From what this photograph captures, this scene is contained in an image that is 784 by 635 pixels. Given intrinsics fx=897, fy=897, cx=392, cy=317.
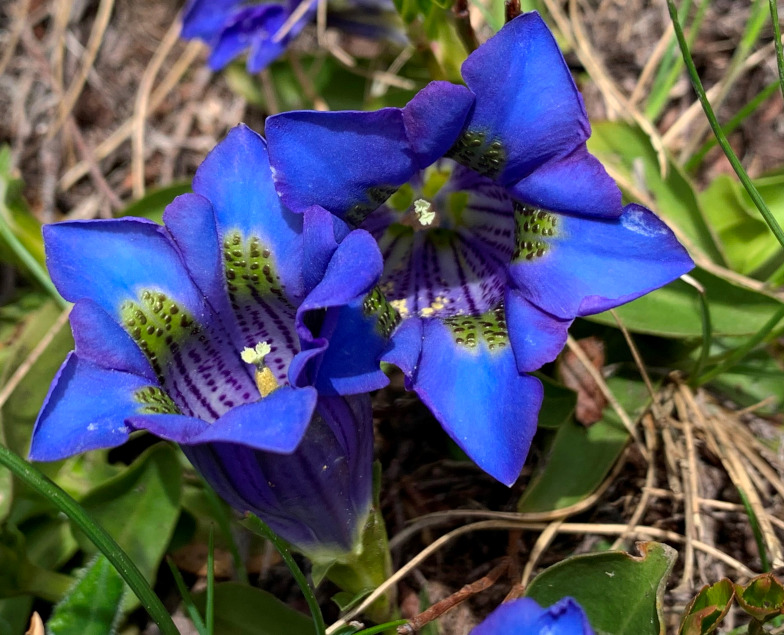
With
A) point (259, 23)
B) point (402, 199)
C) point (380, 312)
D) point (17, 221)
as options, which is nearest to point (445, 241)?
point (402, 199)

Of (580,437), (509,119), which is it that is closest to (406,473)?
(580,437)

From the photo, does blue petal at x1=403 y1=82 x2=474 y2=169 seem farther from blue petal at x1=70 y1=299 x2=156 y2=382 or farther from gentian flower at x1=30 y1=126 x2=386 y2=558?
blue petal at x1=70 y1=299 x2=156 y2=382

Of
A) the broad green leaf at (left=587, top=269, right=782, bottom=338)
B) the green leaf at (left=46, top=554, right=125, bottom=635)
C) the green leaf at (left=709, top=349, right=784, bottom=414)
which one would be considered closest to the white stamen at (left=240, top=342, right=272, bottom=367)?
the green leaf at (left=46, top=554, right=125, bottom=635)

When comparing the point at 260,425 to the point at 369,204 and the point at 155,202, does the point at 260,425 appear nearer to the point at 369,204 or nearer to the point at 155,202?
the point at 369,204

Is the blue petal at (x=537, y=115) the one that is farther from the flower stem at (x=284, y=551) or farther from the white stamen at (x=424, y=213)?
the flower stem at (x=284, y=551)

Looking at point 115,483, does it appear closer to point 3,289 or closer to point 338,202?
point 338,202

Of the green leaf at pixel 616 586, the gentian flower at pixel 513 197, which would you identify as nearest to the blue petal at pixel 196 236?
the gentian flower at pixel 513 197
